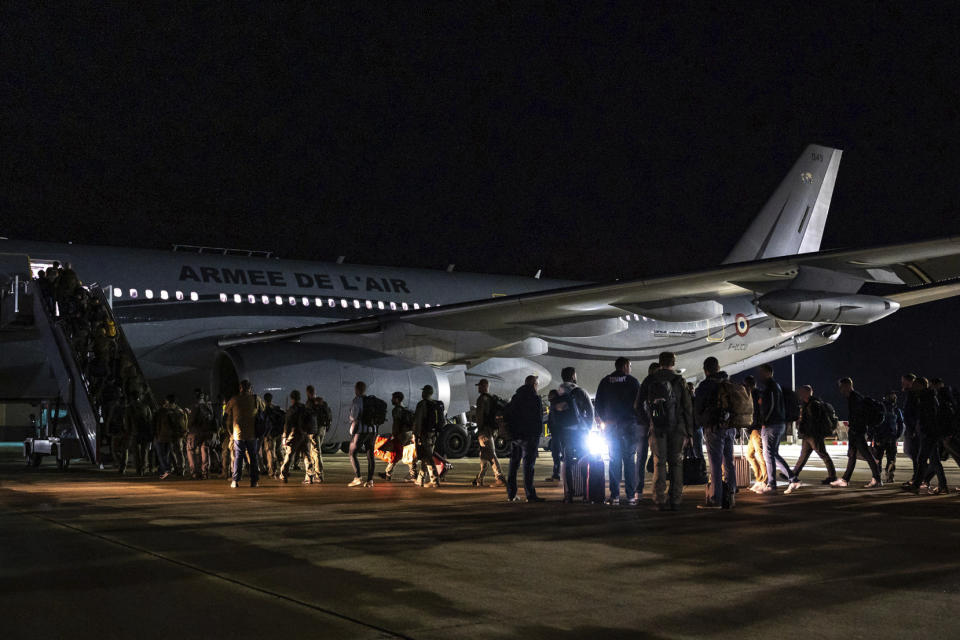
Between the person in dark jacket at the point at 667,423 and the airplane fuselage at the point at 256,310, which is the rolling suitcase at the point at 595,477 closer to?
the person in dark jacket at the point at 667,423

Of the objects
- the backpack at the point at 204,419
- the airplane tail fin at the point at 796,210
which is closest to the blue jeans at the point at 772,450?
the backpack at the point at 204,419

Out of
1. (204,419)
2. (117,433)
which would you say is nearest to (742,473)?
(204,419)

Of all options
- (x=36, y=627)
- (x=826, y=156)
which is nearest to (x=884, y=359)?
(x=826, y=156)

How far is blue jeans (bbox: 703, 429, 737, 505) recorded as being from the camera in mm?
10156

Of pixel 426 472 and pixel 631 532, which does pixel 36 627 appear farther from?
pixel 426 472

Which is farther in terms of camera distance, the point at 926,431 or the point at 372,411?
the point at 372,411

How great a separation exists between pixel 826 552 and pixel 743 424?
12.5ft

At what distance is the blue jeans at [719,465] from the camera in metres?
10.2

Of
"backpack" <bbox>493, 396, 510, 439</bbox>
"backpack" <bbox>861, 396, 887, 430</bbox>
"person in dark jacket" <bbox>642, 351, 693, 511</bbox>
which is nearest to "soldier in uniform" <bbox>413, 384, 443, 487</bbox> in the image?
"backpack" <bbox>493, 396, 510, 439</bbox>

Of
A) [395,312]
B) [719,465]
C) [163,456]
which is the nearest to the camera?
[719,465]

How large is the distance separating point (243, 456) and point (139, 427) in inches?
110

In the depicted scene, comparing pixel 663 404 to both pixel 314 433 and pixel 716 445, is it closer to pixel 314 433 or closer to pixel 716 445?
pixel 716 445

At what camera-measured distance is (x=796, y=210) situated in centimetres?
2358

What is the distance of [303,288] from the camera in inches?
779
